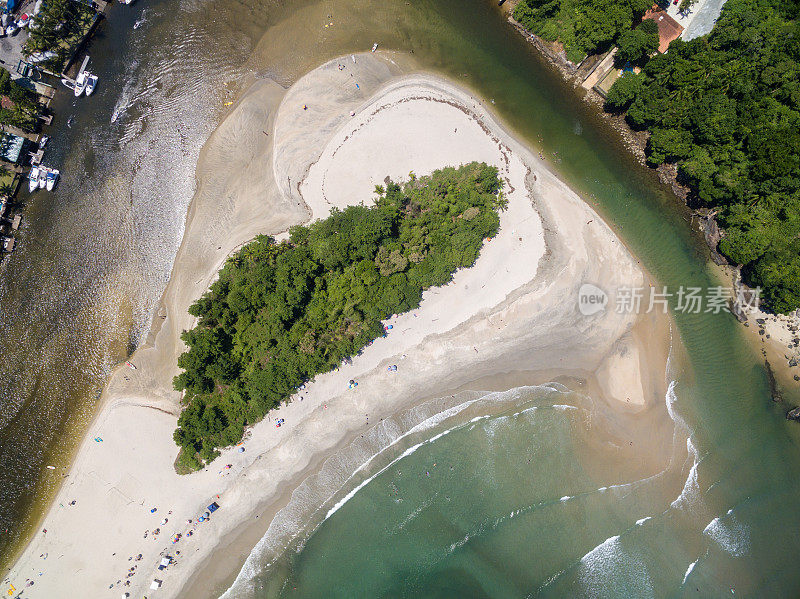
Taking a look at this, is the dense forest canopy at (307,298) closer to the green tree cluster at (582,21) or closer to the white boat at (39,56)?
the green tree cluster at (582,21)

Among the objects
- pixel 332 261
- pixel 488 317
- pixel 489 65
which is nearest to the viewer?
pixel 332 261

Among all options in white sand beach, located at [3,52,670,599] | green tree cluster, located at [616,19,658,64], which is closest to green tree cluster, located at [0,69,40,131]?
white sand beach, located at [3,52,670,599]

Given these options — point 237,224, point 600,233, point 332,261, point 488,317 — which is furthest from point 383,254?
point 600,233

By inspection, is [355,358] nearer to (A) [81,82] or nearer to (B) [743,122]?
(A) [81,82]

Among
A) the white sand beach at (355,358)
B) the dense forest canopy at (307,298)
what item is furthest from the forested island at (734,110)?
the dense forest canopy at (307,298)

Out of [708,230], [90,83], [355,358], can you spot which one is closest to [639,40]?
[708,230]

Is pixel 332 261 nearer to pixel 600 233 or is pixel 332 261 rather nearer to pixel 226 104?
pixel 226 104
